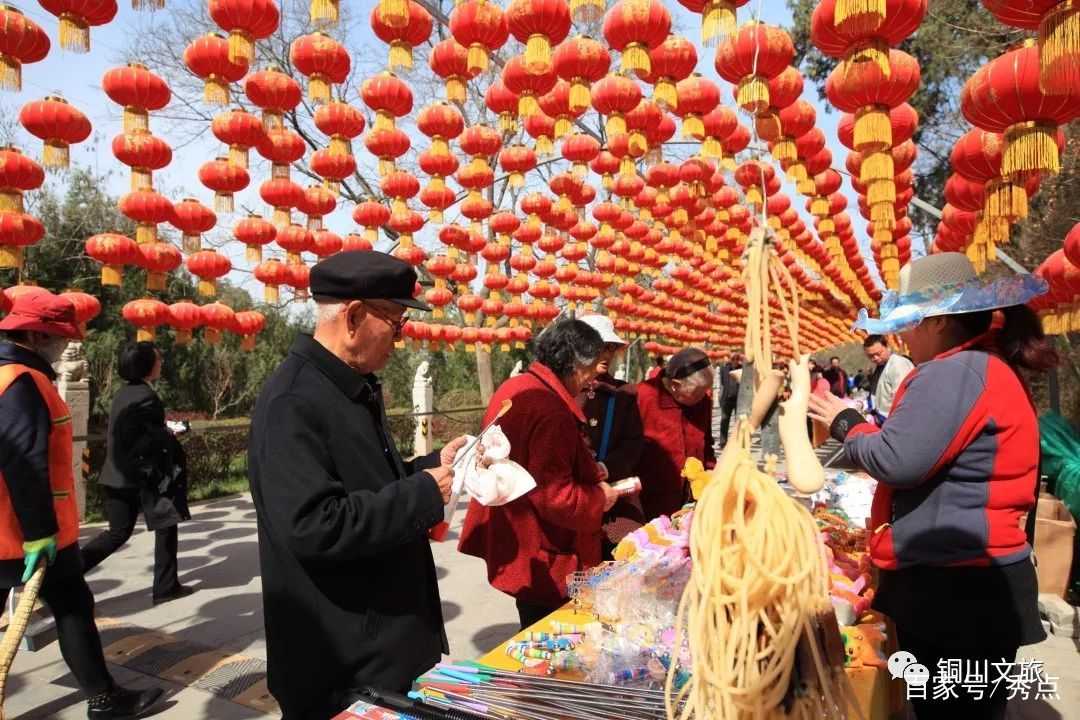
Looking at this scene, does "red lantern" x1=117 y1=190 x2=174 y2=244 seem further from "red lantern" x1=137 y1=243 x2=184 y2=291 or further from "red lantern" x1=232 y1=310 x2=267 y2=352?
"red lantern" x1=232 y1=310 x2=267 y2=352

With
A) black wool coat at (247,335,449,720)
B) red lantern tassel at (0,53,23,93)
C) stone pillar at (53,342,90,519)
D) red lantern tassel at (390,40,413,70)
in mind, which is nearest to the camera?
black wool coat at (247,335,449,720)

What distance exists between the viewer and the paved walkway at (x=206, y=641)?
299cm

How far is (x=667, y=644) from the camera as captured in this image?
1.83 m

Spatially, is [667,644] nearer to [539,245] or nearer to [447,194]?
[447,194]

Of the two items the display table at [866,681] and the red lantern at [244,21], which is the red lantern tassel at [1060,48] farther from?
the red lantern at [244,21]

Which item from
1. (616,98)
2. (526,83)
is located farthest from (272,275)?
(616,98)

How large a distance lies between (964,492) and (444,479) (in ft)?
4.36

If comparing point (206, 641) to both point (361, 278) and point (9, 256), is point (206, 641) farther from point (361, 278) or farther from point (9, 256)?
point (9, 256)

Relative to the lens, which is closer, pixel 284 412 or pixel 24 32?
pixel 284 412

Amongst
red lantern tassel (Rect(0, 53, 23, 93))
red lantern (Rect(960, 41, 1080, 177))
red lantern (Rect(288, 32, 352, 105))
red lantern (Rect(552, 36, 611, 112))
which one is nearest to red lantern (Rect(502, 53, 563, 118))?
red lantern (Rect(552, 36, 611, 112))

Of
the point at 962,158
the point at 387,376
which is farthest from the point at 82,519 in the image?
the point at 387,376

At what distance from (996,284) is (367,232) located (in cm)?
701

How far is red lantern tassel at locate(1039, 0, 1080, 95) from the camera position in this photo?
236 cm

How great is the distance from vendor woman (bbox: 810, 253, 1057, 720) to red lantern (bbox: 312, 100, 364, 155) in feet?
17.1
